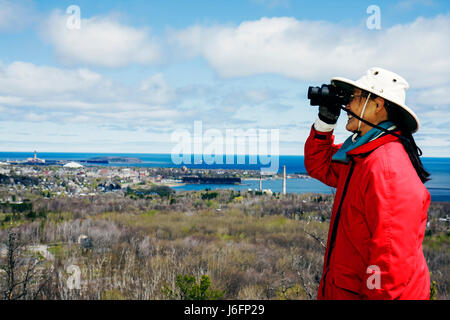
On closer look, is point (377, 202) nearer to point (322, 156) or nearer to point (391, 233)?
point (391, 233)

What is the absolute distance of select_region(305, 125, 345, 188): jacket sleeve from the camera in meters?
1.98

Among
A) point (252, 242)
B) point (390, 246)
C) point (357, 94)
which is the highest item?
point (357, 94)

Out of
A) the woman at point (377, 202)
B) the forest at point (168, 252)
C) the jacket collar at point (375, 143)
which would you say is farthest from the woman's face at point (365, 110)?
the forest at point (168, 252)

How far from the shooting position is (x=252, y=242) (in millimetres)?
10469

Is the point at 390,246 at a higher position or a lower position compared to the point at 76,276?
higher

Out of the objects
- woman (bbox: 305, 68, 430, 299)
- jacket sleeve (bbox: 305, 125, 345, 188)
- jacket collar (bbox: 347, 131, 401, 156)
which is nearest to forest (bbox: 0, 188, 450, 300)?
jacket sleeve (bbox: 305, 125, 345, 188)

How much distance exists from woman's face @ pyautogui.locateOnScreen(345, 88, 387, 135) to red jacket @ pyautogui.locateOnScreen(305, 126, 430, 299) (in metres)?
0.18

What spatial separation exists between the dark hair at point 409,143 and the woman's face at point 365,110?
3 cm

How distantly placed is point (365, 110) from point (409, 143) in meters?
0.27

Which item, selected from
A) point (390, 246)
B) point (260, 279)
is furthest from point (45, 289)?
point (390, 246)

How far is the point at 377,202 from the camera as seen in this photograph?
4.54ft

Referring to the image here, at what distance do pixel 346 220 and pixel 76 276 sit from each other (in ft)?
21.5
